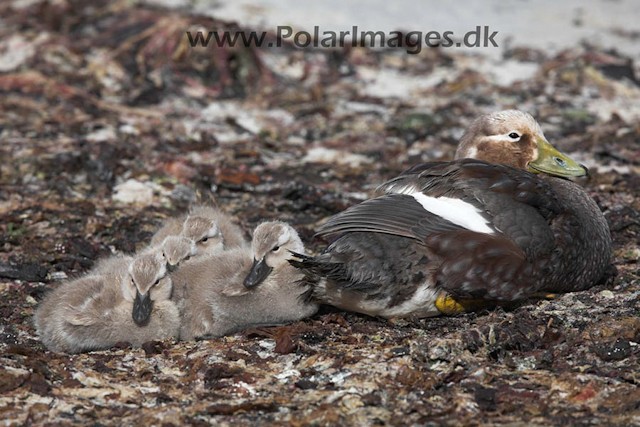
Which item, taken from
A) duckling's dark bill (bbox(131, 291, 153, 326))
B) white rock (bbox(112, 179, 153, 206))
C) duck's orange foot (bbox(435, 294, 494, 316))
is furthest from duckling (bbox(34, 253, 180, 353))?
white rock (bbox(112, 179, 153, 206))

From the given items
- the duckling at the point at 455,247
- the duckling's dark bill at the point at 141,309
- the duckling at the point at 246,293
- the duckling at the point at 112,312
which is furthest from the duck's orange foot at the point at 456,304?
the duckling's dark bill at the point at 141,309

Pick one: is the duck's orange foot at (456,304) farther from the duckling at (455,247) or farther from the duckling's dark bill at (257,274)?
the duckling's dark bill at (257,274)

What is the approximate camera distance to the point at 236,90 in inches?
371

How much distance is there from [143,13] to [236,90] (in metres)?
2.15

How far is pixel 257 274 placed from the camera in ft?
15.2

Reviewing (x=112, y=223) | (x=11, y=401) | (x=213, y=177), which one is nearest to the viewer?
(x=11, y=401)

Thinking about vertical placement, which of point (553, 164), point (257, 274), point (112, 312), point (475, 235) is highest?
point (553, 164)

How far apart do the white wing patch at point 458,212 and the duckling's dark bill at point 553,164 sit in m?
1.13

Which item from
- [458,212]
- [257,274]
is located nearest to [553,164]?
[458,212]

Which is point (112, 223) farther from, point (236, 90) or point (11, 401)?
point (236, 90)

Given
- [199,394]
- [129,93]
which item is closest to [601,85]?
[129,93]

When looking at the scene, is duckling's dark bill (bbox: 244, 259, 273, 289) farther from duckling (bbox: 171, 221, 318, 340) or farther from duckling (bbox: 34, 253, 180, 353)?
duckling (bbox: 34, 253, 180, 353)

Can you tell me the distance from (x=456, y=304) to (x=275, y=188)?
2.79 metres

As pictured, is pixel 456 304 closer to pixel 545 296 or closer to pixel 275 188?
pixel 545 296
